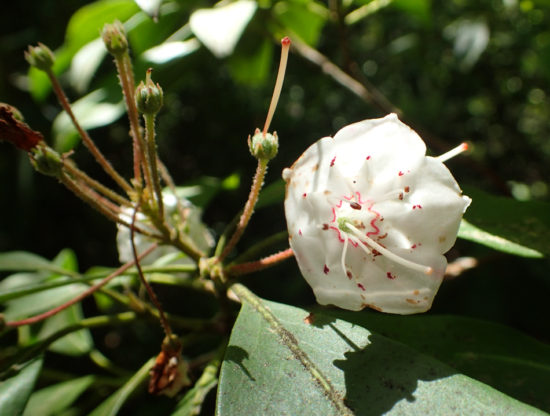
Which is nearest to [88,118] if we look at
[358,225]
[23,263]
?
[23,263]

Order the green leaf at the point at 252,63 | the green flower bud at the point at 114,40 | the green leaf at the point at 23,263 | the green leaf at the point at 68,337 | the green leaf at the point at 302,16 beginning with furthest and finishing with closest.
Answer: the green leaf at the point at 252,63 → the green leaf at the point at 302,16 → the green leaf at the point at 68,337 → the green leaf at the point at 23,263 → the green flower bud at the point at 114,40

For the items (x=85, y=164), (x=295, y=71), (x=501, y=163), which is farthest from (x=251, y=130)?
(x=501, y=163)

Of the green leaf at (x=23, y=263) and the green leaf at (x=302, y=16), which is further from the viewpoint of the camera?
the green leaf at (x=302, y=16)

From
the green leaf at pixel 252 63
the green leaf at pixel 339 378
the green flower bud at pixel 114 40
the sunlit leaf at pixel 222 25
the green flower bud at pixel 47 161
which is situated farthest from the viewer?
the green leaf at pixel 252 63

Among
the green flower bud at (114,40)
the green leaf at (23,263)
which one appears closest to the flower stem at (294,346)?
the green flower bud at (114,40)

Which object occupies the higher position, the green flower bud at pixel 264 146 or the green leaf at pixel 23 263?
the green flower bud at pixel 264 146

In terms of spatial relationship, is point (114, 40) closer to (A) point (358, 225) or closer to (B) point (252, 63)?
(A) point (358, 225)

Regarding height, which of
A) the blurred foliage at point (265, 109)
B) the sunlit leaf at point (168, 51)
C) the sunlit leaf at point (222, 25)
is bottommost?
the blurred foliage at point (265, 109)

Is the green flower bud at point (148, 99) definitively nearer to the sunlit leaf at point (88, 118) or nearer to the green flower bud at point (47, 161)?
the green flower bud at point (47, 161)
